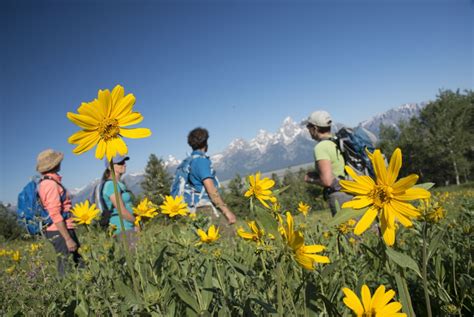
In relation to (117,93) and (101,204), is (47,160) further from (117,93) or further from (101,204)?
(117,93)

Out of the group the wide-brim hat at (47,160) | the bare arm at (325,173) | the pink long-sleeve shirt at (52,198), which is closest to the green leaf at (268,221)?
the bare arm at (325,173)

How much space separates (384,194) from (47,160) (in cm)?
458

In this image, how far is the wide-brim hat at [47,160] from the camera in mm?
4201

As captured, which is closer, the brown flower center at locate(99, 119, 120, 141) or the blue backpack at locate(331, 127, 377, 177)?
the brown flower center at locate(99, 119, 120, 141)

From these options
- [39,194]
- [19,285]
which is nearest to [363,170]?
[19,285]

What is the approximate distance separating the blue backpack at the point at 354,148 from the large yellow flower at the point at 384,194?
271 cm

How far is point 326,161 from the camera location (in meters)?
3.57

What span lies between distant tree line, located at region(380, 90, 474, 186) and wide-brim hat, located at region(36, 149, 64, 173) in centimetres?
5161

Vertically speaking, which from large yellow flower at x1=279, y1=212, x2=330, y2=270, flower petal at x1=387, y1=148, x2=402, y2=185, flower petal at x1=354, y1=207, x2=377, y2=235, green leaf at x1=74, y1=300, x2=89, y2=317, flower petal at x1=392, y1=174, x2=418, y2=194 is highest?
flower petal at x1=387, y1=148, x2=402, y2=185

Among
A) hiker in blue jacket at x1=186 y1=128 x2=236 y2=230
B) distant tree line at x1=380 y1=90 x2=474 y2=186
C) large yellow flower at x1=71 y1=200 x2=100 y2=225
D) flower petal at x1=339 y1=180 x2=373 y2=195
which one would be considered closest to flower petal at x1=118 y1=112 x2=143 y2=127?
flower petal at x1=339 y1=180 x2=373 y2=195

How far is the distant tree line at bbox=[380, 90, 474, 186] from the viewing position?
43938 millimetres

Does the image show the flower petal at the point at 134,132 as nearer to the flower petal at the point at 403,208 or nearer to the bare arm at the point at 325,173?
the flower petal at the point at 403,208

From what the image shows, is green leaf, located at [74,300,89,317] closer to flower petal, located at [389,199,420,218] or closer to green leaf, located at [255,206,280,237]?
green leaf, located at [255,206,280,237]

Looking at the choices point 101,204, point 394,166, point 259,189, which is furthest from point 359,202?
point 101,204
